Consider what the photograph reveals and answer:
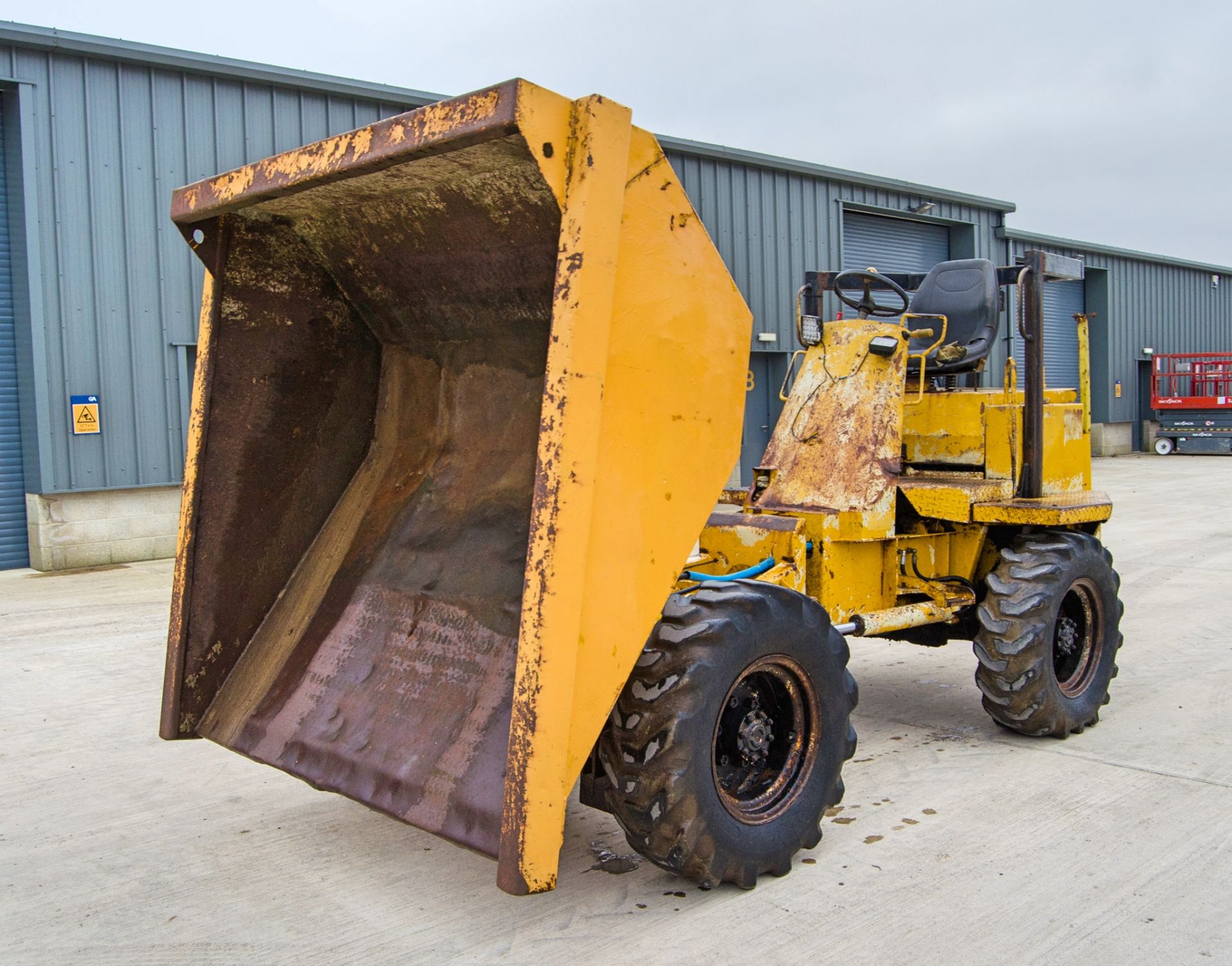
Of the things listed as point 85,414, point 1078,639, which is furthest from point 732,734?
point 85,414

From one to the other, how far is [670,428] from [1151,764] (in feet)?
9.90

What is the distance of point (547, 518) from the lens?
111 inches

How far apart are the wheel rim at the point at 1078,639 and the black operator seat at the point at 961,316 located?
4.30 feet

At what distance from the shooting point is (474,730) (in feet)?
10.9

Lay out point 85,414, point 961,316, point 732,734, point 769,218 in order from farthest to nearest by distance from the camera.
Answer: point 769,218 < point 85,414 < point 961,316 < point 732,734

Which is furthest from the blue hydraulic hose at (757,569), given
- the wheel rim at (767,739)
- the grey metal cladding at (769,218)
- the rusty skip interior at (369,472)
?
the grey metal cladding at (769,218)

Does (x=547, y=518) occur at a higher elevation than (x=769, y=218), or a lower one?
lower

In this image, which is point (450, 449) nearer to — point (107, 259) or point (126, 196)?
point (107, 259)

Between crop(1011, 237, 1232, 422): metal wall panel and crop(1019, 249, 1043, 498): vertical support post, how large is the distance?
73.3 feet

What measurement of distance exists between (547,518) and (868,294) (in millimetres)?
3731

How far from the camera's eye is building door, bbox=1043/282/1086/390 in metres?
28.1

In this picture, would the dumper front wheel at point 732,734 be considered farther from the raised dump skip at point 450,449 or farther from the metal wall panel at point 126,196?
the metal wall panel at point 126,196

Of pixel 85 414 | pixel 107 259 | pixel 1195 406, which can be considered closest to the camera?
pixel 85 414

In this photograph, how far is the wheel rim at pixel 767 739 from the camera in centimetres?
359
